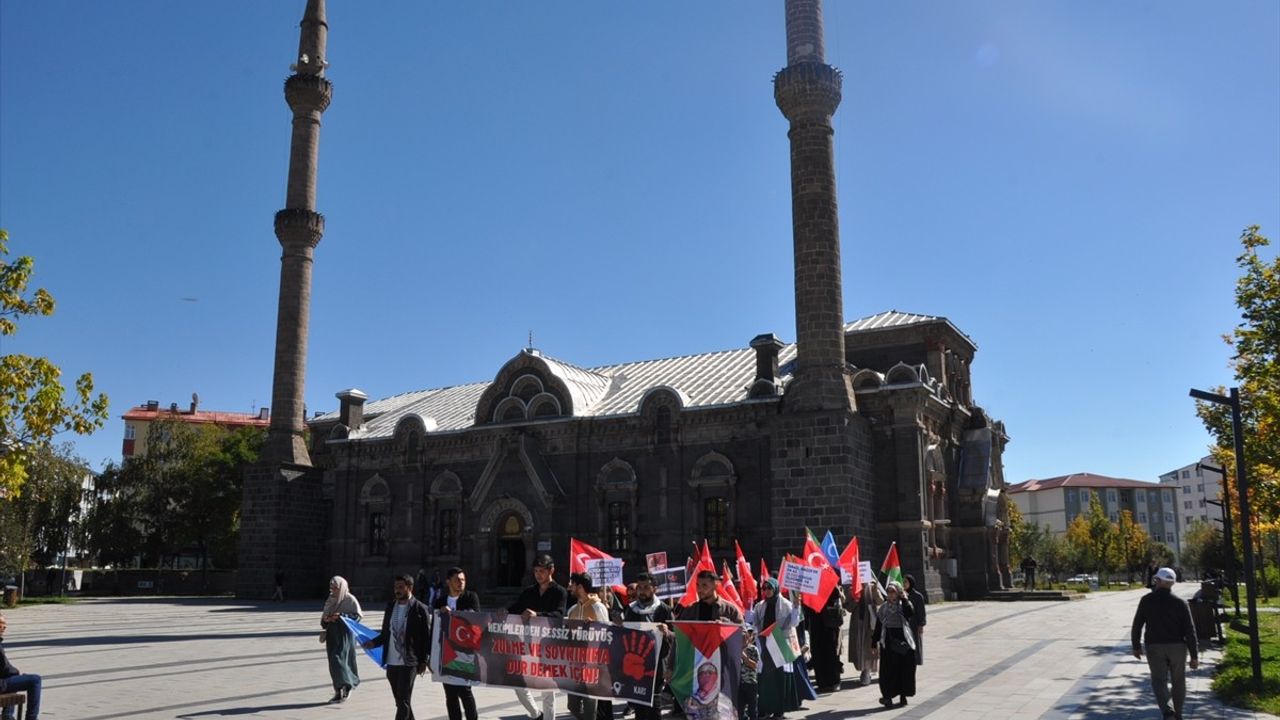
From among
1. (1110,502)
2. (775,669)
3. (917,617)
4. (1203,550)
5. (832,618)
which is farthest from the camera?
(1110,502)

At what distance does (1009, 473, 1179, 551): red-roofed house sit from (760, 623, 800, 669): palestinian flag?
104 meters

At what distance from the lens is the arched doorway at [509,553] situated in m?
39.2

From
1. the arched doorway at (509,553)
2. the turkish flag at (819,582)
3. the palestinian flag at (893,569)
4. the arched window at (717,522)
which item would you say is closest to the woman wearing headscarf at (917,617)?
the turkish flag at (819,582)

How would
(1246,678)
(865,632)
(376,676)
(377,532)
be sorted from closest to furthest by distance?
(1246,678) < (865,632) < (376,676) < (377,532)

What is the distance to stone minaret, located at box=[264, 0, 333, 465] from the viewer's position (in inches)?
1704

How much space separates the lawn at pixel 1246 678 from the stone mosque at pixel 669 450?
39.7 feet

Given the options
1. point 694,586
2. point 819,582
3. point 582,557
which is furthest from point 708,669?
point 582,557

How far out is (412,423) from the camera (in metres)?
43.3

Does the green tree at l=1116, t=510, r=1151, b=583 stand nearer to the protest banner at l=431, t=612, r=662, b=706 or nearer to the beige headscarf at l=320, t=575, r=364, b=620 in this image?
the beige headscarf at l=320, t=575, r=364, b=620

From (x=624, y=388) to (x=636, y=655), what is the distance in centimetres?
3244

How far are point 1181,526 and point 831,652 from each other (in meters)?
126

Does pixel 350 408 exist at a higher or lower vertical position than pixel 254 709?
higher

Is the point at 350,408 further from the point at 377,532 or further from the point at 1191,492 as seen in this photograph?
the point at 1191,492

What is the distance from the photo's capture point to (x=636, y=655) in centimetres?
939
